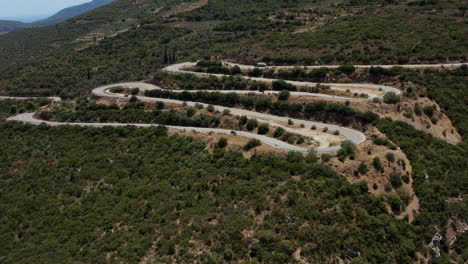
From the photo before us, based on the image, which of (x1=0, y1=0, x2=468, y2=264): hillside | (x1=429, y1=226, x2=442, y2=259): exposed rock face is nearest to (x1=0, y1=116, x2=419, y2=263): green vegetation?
(x1=0, y1=0, x2=468, y2=264): hillside

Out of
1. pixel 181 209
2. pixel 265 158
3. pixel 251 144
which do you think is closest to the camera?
pixel 181 209

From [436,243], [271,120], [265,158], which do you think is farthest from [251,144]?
[436,243]

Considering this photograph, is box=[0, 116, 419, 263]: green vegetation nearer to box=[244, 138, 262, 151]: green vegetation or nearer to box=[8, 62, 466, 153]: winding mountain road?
box=[244, 138, 262, 151]: green vegetation

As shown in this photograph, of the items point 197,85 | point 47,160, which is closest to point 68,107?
point 47,160

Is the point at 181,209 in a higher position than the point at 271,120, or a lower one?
lower

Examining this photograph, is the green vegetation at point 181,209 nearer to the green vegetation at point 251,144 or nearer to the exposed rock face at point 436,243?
the green vegetation at point 251,144

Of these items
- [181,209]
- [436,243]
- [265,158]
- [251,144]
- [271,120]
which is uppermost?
[271,120]

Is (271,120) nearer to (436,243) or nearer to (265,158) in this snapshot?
(265,158)

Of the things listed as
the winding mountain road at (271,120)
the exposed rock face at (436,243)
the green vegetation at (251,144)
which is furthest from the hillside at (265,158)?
the green vegetation at (251,144)

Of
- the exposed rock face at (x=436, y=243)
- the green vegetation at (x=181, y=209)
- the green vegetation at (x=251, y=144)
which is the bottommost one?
the exposed rock face at (x=436, y=243)
